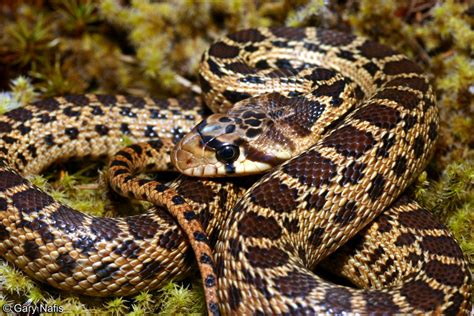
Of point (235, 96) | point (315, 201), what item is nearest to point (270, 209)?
point (315, 201)

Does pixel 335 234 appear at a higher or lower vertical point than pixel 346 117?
lower

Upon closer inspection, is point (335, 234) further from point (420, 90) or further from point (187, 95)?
point (187, 95)

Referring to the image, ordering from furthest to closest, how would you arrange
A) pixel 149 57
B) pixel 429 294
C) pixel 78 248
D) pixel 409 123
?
1. pixel 149 57
2. pixel 409 123
3. pixel 78 248
4. pixel 429 294

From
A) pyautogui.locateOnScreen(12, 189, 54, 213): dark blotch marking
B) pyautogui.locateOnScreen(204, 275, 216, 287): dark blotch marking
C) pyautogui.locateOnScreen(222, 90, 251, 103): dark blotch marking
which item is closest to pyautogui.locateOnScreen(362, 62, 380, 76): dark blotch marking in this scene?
pyautogui.locateOnScreen(222, 90, 251, 103): dark blotch marking

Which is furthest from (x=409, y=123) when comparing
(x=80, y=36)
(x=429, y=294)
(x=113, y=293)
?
(x=80, y=36)

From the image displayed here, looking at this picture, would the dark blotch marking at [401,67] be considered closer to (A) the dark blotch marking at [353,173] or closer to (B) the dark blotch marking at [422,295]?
(A) the dark blotch marking at [353,173]

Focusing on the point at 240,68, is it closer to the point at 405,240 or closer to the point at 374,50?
the point at 374,50

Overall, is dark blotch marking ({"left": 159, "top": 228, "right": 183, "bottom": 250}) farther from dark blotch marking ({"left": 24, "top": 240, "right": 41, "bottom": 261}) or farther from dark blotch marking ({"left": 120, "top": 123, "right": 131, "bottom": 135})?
dark blotch marking ({"left": 120, "top": 123, "right": 131, "bottom": 135})
